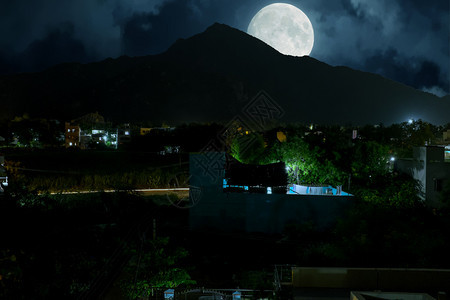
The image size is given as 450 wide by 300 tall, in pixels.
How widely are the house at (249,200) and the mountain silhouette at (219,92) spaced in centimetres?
5015

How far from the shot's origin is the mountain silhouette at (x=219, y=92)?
6688 cm

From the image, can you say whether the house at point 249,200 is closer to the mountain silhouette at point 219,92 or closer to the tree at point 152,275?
the tree at point 152,275

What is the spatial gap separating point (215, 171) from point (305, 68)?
77.7m

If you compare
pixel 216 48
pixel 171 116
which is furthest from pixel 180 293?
pixel 216 48

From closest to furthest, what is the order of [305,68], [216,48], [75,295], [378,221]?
1. [75,295]
2. [378,221]
3. [305,68]
4. [216,48]

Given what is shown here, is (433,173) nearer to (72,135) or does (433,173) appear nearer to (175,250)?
(175,250)

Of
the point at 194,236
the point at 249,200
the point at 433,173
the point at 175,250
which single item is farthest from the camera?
the point at 194,236

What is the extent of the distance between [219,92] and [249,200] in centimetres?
5745

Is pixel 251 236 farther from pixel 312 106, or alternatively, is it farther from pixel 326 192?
pixel 312 106

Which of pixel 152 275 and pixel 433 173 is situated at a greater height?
pixel 433 173

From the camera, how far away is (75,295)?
7410 millimetres

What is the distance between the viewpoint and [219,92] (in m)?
69.4

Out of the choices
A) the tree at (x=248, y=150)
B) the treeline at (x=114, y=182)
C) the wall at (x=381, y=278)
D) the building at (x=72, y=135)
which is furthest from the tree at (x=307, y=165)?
the building at (x=72, y=135)

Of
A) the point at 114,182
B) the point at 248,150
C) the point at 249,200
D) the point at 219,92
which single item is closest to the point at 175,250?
the point at 249,200
